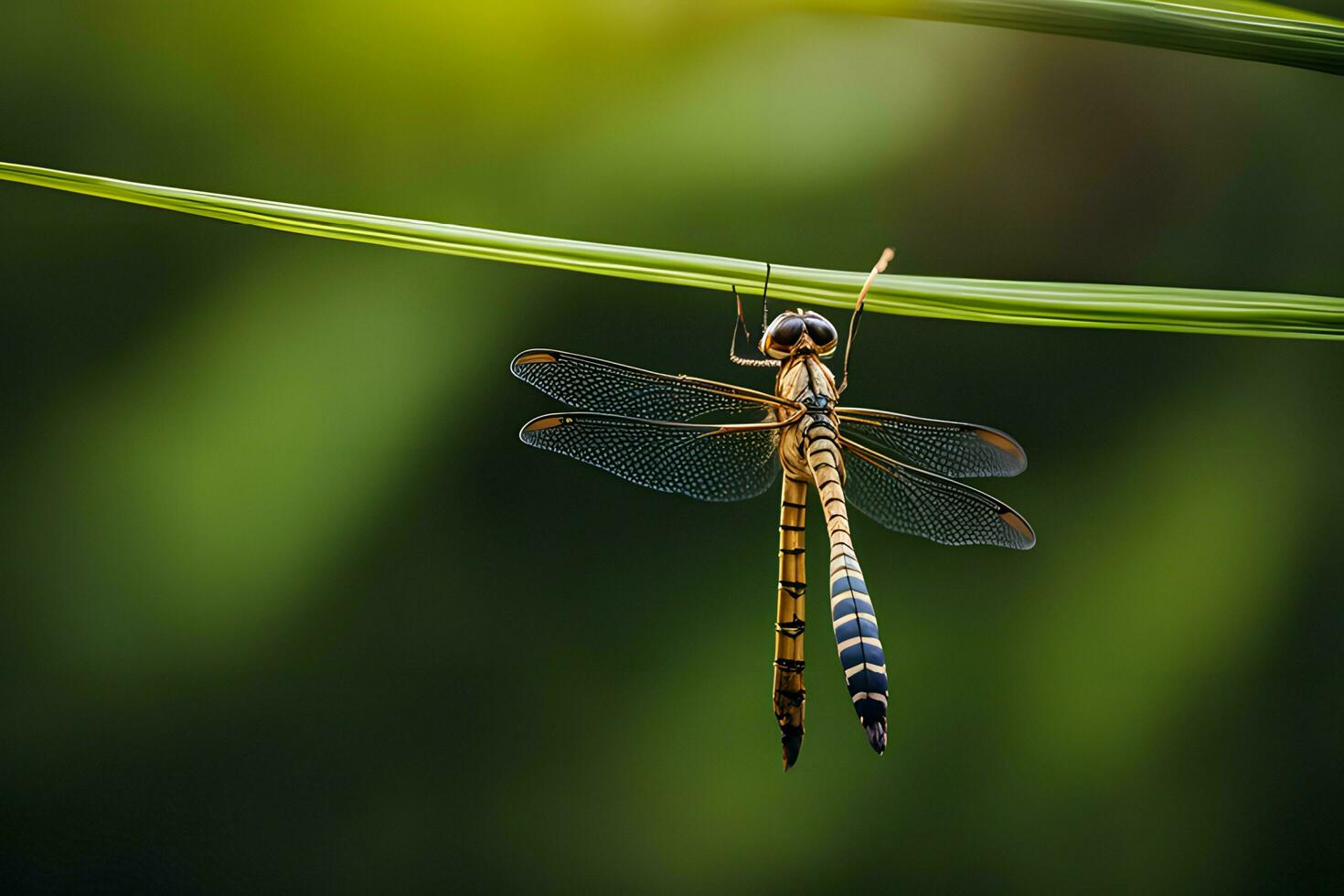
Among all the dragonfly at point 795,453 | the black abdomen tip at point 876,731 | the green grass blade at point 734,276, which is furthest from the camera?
the dragonfly at point 795,453

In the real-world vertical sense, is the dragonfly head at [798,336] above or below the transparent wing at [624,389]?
above

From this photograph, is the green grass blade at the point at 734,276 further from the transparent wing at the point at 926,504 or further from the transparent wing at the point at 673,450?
the transparent wing at the point at 926,504

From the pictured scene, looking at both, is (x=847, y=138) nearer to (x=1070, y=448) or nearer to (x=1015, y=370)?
(x=1015, y=370)

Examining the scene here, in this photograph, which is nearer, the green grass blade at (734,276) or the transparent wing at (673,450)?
the green grass blade at (734,276)

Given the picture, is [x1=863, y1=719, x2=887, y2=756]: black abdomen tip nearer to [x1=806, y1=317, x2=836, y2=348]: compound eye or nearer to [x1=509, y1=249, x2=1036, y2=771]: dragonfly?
[x1=509, y1=249, x2=1036, y2=771]: dragonfly

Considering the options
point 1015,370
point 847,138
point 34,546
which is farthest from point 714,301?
point 34,546

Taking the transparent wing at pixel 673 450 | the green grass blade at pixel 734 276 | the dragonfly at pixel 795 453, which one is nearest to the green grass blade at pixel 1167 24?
the green grass blade at pixel 734 276

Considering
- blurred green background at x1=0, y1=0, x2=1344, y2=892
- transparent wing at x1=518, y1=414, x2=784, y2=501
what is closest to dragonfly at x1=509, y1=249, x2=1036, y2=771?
transparent wing at x1=518, y1=414, x2=784, y2=501

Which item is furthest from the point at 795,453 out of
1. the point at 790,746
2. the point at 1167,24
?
the point at 1167,24
